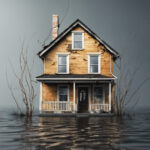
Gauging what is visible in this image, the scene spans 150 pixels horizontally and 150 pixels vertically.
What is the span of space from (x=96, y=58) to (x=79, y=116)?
20.2 ft

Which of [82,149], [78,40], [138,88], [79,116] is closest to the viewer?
[82,149]

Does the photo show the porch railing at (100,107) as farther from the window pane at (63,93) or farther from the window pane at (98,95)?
the window pane at (63,93)

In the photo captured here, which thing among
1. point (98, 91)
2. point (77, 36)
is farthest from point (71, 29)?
point (98, 91)

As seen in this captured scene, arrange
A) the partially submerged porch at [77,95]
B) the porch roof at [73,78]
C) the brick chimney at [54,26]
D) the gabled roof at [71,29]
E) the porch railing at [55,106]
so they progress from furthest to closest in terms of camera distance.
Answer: the brick chimney at [54,26], the gabled roof at [71,29], the partially submerged porch at [77,95], the porch railing at [55,106], the porch roof at [73,78]

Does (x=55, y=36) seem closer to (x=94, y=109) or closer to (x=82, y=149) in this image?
(x=94, y=109)

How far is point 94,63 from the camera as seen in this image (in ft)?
82.1

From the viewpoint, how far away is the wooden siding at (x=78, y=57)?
980 inches

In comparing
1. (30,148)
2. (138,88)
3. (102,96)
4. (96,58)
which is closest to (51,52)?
(96,58)

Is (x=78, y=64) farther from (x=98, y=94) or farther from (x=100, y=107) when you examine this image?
(x=100, y=107)

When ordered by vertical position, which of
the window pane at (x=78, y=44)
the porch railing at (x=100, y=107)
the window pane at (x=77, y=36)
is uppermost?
the window pane at (x=77, y=36)

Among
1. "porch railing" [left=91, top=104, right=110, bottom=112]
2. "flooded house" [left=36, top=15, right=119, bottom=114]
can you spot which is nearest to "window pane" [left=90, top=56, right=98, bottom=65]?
"flooded house" [left=36, top=15, right=119, bottom=114]

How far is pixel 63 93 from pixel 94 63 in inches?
164

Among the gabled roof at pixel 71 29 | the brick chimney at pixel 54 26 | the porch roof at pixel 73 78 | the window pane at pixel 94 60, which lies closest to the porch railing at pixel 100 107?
the porch roof at pixel 73 78

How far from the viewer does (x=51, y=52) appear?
82.6ft
